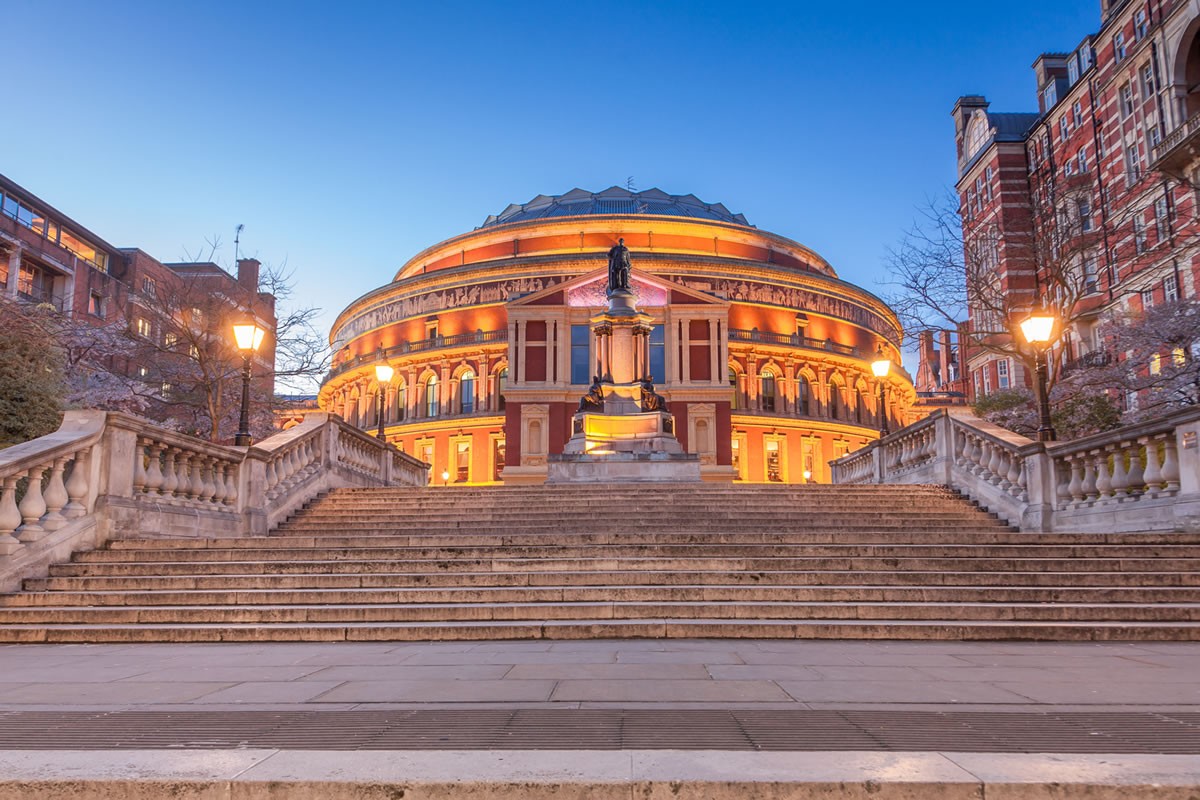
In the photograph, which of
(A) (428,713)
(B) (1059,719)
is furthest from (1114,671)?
(A) (428,713)

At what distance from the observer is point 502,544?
39.6 ft

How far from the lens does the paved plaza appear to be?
3.43 m

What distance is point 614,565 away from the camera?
10.9 meters

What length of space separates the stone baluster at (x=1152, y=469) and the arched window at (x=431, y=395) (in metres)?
63.5

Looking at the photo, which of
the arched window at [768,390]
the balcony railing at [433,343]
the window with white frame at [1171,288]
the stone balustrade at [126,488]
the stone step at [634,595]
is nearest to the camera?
the stone step at [634,595]

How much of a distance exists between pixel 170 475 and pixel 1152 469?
14.9 m

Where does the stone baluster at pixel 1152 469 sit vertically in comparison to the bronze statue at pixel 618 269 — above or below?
below

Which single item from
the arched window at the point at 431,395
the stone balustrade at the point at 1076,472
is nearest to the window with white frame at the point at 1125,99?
the stone balustrade at the point at 1076,472

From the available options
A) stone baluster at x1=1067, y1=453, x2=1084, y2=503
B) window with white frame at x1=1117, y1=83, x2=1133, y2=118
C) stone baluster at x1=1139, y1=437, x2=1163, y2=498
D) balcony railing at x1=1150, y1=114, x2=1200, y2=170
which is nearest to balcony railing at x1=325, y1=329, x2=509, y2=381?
window with white frame at x1=1117, y1=83, x2=1133, y2=118

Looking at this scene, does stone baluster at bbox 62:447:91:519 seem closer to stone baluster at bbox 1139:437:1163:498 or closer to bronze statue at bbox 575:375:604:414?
stone baluster at bbox 1139:437:1163:498

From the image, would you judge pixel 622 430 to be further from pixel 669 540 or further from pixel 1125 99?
pixel 1125 99

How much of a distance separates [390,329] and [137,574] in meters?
68.1

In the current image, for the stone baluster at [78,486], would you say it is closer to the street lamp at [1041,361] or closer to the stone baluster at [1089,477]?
the stone baluster at [1089,477]

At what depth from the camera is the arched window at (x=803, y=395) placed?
70625 mm
